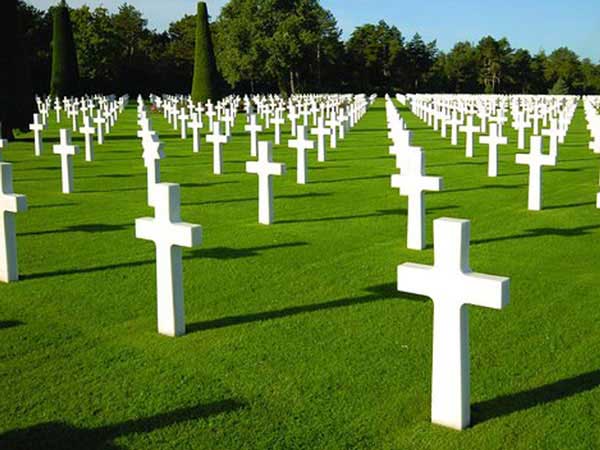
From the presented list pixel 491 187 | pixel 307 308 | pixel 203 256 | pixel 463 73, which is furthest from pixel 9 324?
pixel 463 73

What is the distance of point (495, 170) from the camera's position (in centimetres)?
1391

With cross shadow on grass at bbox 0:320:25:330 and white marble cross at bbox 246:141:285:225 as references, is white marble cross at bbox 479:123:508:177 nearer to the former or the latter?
white marble cross at bbox 246:141:285:225

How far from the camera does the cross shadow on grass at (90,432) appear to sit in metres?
3.66

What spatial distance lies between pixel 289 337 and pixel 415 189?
317cm

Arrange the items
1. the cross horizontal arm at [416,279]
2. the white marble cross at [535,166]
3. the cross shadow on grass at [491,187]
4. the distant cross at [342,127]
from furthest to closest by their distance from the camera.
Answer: the distant cross at [342,127]
the cross shadow on grass at [491,187]
the white marble cross at [535,166]
the cross horizontal arm at [416,279]

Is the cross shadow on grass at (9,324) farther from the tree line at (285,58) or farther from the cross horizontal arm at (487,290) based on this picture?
the tree line at (285,58)

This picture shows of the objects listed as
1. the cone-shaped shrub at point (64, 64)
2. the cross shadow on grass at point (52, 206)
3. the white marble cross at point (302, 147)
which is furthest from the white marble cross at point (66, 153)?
the cone-shaped shrub at point (64, 64)

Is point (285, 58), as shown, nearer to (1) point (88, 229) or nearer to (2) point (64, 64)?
(2) point (64, 64)

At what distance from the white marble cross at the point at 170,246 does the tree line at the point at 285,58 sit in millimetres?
34924

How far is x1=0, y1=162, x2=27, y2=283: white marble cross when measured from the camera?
6289 mm

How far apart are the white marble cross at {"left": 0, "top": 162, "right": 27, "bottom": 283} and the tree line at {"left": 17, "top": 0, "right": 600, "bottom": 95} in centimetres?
3315

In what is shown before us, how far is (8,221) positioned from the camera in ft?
21.1

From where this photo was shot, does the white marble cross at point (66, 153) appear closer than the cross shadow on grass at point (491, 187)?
Yes

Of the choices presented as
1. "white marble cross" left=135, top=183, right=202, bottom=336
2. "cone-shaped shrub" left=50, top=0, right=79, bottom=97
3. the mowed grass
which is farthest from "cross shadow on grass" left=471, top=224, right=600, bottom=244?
"cone-shaped shrub" left=50, top=0, right=79, bottom=97
